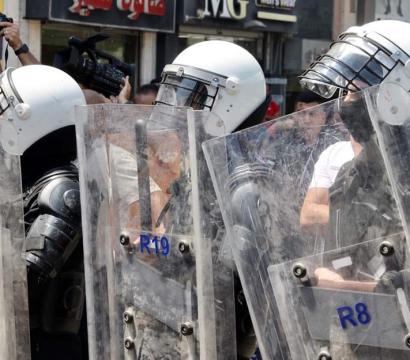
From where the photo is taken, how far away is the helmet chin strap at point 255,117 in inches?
125

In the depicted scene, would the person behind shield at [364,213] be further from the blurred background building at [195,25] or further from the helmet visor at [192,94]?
the blurred background building at [195,25]

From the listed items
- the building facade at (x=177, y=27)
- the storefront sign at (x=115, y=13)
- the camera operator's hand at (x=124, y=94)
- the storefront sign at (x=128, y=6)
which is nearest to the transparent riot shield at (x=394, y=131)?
the camera operator's hand at (x=124, y=94)

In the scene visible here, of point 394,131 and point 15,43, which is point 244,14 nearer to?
point 15,43

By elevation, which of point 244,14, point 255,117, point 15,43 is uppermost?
point 244,14

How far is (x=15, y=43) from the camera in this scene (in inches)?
201

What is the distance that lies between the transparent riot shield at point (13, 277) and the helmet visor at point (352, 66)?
94 cm

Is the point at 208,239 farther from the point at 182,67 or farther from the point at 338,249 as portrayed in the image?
the point at 182,67

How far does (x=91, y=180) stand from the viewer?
257cm

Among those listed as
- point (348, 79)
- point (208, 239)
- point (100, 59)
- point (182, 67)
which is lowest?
point (208, 239)

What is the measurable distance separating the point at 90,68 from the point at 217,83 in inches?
66.1

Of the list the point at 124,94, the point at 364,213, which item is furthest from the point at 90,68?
the point at 364,213

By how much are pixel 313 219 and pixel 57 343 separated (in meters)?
1.41

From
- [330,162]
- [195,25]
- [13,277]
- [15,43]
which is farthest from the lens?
[195,25]

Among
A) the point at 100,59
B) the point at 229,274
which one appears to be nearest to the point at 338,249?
the point at 229,274
